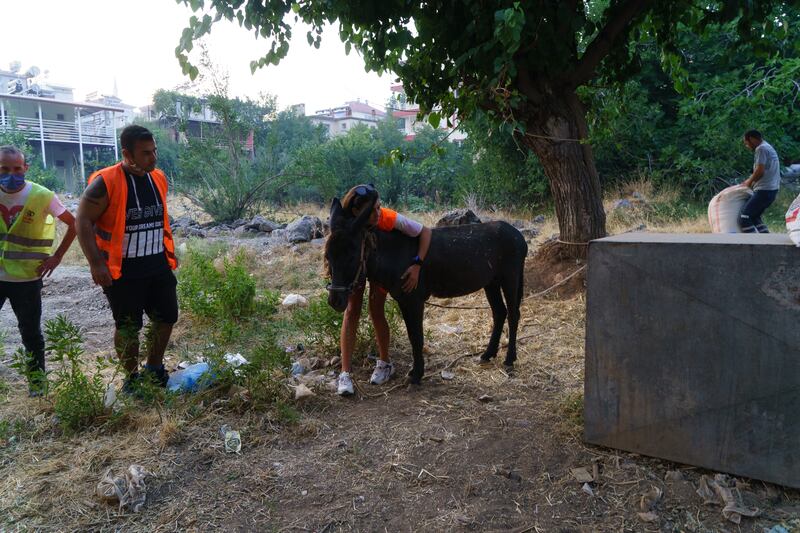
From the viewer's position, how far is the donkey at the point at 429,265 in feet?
12.6

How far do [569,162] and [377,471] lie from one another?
14.7 ft

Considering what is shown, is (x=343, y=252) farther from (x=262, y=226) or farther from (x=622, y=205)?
(x=262, y=226)

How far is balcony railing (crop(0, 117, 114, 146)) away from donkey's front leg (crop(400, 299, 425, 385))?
38.9 m

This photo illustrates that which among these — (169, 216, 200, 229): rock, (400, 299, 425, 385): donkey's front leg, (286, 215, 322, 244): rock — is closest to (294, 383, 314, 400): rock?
(400, 299, 425, 385): donkey's front leg

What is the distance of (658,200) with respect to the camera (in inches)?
579

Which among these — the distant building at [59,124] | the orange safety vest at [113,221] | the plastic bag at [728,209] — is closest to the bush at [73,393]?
the orange safety vest at [113,221]

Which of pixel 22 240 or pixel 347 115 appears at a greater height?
pixel 347 115

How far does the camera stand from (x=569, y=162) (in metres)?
6.33

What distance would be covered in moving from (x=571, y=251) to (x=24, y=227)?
19.4 feet

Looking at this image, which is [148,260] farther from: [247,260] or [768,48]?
[247,260]

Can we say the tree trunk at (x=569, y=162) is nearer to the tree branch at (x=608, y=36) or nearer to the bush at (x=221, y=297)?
the tree branch at (x=608, y=36)

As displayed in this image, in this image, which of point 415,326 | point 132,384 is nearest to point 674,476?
point 415,326

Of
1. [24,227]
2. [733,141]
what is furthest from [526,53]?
[733,141]

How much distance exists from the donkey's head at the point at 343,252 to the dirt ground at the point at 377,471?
3.00 feet
